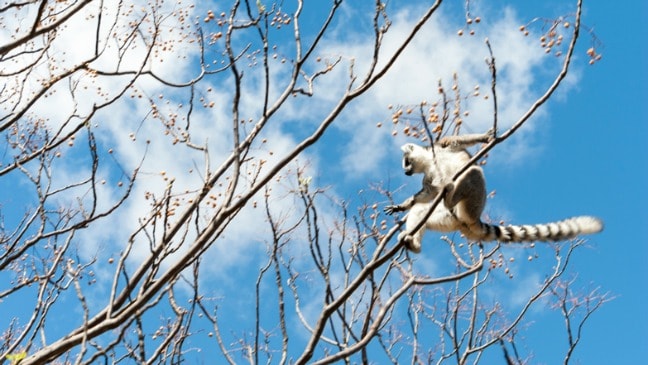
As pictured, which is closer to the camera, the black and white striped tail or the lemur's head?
the black and white striped tail

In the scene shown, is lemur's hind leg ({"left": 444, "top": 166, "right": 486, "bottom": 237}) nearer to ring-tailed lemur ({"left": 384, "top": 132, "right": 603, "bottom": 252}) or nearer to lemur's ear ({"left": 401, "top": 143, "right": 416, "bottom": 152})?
ring-tailed lemur ({"left": 384, "top": 132, "right": 603, "bottom": 252})

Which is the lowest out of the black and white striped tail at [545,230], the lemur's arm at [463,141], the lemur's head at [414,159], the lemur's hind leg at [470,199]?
the black and white striped tail at [545,230]

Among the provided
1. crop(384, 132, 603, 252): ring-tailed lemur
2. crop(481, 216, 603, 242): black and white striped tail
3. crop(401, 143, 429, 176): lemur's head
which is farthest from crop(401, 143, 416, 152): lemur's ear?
crop(481, 216, 603, 242): black and white striped tail

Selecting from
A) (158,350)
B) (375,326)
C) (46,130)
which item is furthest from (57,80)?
(375,326)

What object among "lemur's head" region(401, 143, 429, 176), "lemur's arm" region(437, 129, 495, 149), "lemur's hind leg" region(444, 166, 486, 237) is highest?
"lemur's head" region(401, 143, 429, 176)

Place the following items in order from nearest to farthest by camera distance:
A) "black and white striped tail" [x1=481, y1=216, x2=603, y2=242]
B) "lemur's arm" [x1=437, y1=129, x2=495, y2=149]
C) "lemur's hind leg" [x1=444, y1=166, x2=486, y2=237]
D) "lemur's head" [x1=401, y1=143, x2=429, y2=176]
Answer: "black and white striped tail" [x1=481, y1=216, x2=603, y2=242]
"lemur's hind leg" [x1=444, y1=166, x2=486, y2=237]
"lemur's arm" [x1=437, y1=129, x2=495, y2=149]
"lemur's head" [x1=401, y1=143, x2=429, y2=176]

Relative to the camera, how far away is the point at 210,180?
6.07m

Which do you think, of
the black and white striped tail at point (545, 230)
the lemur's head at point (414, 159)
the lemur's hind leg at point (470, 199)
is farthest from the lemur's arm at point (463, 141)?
the black and white striped tail at point (545, 230)

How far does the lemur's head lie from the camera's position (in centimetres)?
1146

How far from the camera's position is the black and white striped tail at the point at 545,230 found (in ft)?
32.3

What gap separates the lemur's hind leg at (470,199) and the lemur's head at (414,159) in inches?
49.2

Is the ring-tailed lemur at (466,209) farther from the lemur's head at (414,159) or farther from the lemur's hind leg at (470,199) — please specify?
the lemur's head at (414,159)

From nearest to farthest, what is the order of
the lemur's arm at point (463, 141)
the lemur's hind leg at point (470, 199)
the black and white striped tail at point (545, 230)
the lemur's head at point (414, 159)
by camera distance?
the black and white striped tail at point (545, 230) → the lemur's hind leg at point (470, 199) → the lemur's arm at point (463, 141) → the lemur's head at point (414, 159)

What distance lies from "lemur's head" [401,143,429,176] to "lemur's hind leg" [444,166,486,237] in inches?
49.2
